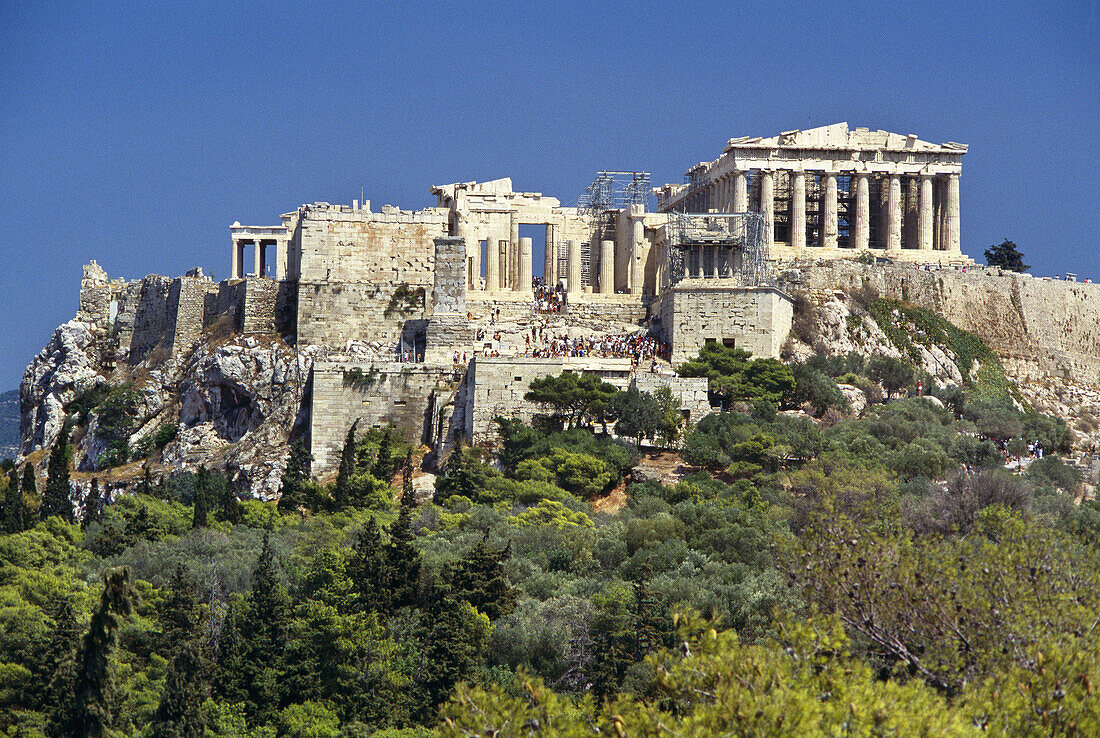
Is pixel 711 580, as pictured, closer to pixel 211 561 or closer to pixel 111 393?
pixel 211 561

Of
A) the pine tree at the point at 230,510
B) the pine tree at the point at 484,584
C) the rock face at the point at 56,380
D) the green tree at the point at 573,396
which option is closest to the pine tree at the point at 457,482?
the green tree at the point at 573,396

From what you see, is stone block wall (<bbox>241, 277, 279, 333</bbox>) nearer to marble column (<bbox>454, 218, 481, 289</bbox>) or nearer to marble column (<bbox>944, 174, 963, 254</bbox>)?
marble column (<bbox>454, 218, 481, 289</bbox>)

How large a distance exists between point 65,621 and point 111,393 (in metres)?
26.3

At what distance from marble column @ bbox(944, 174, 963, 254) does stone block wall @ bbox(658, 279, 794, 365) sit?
16.2 meters

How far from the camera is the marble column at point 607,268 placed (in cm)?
6316

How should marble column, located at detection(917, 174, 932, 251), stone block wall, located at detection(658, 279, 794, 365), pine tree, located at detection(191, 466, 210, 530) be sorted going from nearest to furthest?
1. pine tree, located at detection(191, 466, 210, 530)
2. stone block wall, located at detection(658, 279, 794, 365)
3. marble column, located at detection(917, 174, 932, 251)

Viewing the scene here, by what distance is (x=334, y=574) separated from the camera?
3753cm

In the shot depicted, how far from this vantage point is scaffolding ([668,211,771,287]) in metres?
58.6

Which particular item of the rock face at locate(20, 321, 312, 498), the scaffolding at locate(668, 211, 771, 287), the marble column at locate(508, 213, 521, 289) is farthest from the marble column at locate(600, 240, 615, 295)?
the rock face at locate(20, 321, 312, 498)

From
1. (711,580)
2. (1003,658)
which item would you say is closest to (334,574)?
(711,580)

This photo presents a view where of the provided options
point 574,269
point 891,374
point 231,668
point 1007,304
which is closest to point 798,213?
point 1007,304

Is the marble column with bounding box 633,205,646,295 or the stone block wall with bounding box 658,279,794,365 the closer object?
the stone block wall with bounding box 658,279,794,365

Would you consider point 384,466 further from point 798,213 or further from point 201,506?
point 798,213

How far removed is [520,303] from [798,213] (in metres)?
14.6
